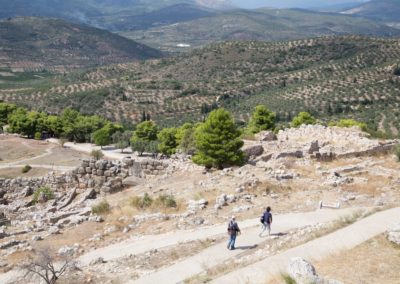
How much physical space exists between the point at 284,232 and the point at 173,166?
14.9m

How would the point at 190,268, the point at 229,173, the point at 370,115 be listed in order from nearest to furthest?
1. the point at 190,268
2. the point at 229,173
3. the point at 370,115

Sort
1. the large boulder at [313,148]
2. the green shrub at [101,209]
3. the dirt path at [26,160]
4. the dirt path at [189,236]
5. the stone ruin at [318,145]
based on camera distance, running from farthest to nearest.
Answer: the dirt path at [26,160] < the large boulder at [313,148] < the stone ruin at [318,145] < the green shrub at [101,209] < the dirt path at [189,236]

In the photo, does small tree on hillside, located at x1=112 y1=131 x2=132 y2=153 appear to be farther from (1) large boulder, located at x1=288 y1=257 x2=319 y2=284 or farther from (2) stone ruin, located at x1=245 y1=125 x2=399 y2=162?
(1) large boulder, located at x1=288 y1=257 x2=319 y2=284

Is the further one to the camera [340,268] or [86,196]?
[86,196]

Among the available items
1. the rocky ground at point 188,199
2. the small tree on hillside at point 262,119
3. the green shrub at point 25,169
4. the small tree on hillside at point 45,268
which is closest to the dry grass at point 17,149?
the green shrub at point 25,169

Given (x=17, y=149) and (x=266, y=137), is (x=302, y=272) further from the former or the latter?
(x=17, y=149)

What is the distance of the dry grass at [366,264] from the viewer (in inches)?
485

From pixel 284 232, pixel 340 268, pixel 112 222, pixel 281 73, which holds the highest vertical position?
pixel 340 268

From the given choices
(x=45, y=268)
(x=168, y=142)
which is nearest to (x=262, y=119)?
(x=168, y=142)

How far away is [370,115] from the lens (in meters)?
85.0

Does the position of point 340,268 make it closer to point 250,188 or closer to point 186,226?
point 186,226

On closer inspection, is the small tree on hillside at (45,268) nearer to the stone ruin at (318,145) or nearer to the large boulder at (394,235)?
the large boulder at (394,235)

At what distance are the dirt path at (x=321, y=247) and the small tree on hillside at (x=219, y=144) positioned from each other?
13556 millimetres

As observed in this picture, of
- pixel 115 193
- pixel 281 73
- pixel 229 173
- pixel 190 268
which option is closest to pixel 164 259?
pixel 190 268
